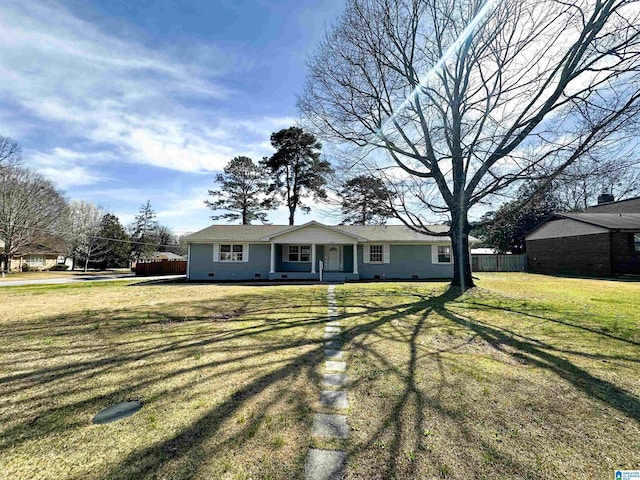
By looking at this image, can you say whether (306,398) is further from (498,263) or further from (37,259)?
(37,259)

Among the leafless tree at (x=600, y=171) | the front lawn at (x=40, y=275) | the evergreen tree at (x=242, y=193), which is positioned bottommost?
the front lawn at (x=40, y=275)

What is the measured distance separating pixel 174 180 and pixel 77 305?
13041 millimetres

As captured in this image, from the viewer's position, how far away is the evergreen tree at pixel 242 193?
2697 centimetres

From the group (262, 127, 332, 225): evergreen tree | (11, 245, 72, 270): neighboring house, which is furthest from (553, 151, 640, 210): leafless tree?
(11, 245, 72, 270): neighboring house

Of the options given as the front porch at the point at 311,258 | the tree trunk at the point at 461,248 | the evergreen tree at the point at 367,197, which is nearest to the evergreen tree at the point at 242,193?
the front porch at the point at 311,258

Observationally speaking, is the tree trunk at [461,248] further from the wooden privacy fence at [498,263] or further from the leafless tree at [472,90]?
the wooden privacy fence at [498,263]

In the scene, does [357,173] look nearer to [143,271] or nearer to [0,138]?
[143,271]

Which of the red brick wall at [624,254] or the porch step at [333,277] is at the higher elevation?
the red brick wall at [624,254]

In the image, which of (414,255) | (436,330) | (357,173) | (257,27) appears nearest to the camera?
(436,330)

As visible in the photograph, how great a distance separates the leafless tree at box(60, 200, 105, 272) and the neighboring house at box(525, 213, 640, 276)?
40.9m

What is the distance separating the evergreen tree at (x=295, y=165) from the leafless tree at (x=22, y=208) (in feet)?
71.6

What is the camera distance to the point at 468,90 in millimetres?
10141

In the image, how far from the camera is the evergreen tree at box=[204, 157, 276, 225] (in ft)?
88.5

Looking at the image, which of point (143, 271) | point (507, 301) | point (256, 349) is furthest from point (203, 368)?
point (143, 271)
